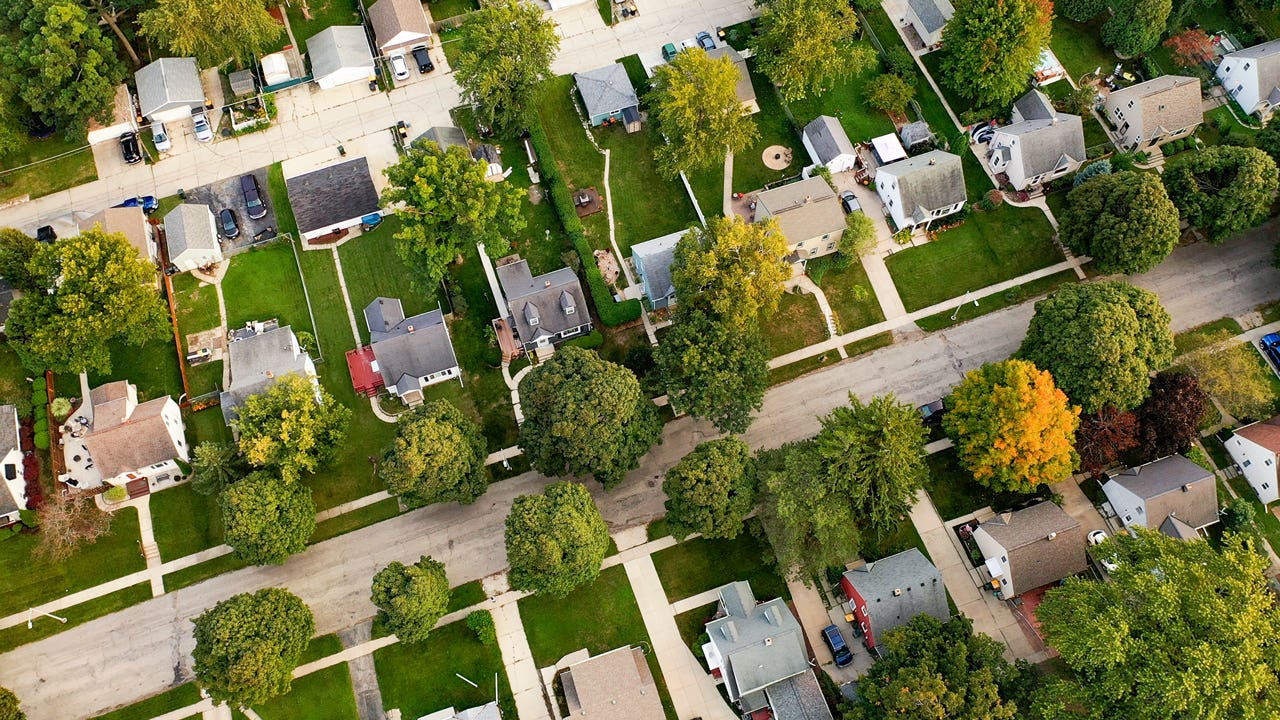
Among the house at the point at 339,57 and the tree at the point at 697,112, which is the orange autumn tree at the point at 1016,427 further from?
the house at the point at 339,57

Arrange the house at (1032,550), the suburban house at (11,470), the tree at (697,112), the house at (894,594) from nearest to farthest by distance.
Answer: the house at (894,594) < the house at (1032,550) < the suburban house at (11,470) < the tree at (697,112)

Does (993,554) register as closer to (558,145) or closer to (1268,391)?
(1268,391)

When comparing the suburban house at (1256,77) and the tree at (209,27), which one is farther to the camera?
the suburban house at (1256,77)

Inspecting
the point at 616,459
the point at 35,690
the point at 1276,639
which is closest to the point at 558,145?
the point at 616,459

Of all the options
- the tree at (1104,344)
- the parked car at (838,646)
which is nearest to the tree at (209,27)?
the parked car at (838,646)

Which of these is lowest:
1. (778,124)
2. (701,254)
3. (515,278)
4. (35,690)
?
(35,690)

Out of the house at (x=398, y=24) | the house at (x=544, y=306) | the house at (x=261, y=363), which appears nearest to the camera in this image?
the house at (x=261, y=363)

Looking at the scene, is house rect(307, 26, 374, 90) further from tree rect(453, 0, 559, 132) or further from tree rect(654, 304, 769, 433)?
tree rect(654, 304, 769, 433)
